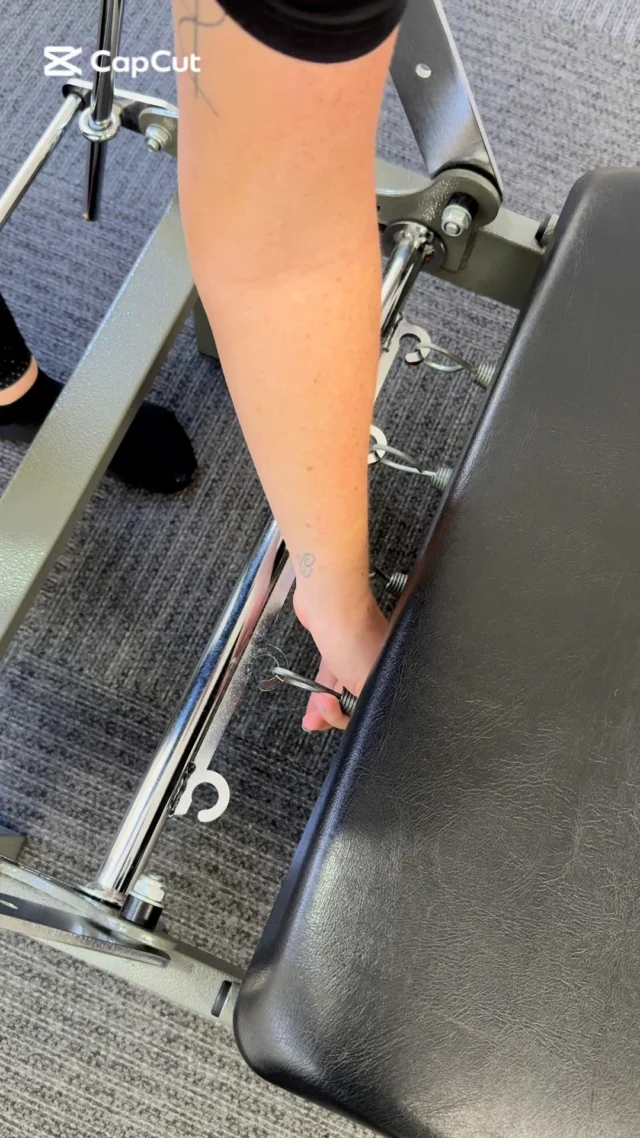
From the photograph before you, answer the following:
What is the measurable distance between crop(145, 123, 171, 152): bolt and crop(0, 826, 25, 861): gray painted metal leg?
2.56 ft

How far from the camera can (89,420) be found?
762 mm

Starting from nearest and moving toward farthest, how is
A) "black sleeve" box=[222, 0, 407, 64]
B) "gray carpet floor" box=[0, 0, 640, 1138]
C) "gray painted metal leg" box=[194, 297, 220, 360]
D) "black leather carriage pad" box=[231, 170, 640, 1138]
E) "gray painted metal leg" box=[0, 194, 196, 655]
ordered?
"black sleeve" box=[222, 0, 407, 64]
"black leather carriage pad" box=[231, 170, 640, 1138]
"gray painted metal leg" box=[0, 194, 196, 655]
"gray carpet floor" box=[0, 0, 640, 1138]
"gray painted metal leg" box=[194, 297, 220, 360]

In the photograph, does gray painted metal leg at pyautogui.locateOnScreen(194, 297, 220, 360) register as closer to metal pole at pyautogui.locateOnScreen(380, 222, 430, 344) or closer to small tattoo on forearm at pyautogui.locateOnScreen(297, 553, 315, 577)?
metal pole at pyautogui.locateOnScreen(380, 222, 430, 344)

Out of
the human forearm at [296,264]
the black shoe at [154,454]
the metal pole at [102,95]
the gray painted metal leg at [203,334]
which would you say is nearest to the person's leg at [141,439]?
the black shoe at [154,454]

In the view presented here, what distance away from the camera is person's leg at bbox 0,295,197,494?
1.03 metres

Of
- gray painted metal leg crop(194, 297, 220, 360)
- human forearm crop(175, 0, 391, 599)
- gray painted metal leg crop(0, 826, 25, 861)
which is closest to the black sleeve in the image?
human forearm crop(175, 0, 391, 599)

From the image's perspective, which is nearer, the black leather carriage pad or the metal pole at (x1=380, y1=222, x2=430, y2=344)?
the black leather carriage pad

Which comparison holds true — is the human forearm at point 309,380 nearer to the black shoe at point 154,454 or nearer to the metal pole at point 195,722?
the metal pole at point 195,722

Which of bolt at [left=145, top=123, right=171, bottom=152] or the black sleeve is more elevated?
bolt at [left=145, top=123, right=171, bottom=152]

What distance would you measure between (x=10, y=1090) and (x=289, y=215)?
1023 millimetres

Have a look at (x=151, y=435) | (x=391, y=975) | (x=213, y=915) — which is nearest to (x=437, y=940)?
(x=391, y=975)

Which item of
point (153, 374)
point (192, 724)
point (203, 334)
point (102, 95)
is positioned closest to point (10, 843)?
point (192, 724)

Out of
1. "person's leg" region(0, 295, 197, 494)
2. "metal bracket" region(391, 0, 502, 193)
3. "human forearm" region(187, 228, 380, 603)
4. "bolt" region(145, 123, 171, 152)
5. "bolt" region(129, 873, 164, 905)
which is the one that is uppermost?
"metal bracket" region(391, 0, 502, 193)

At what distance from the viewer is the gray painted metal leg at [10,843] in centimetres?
99
